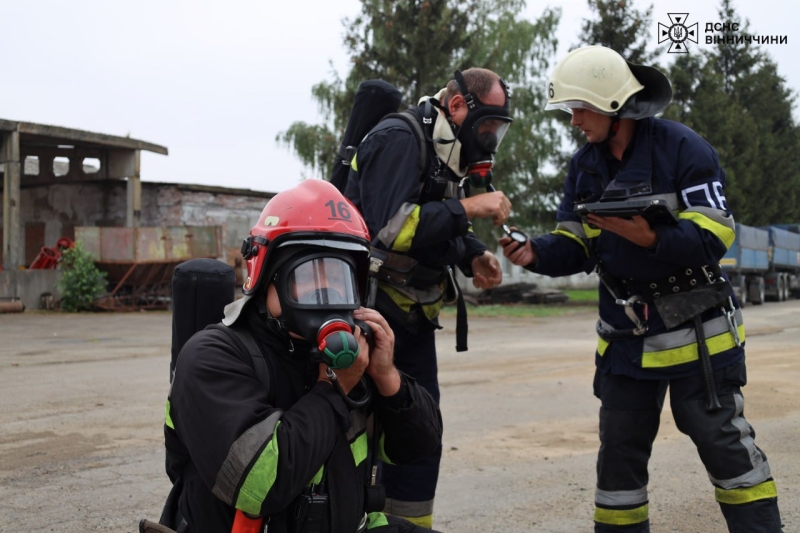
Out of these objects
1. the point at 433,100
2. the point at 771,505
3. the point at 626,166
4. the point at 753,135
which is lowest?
the point at 771,505

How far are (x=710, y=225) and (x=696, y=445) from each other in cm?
88

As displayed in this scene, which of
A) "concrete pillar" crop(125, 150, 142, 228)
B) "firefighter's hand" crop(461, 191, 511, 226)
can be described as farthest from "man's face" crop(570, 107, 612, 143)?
"concrete pillar" crop(125, 150, 142, 228)

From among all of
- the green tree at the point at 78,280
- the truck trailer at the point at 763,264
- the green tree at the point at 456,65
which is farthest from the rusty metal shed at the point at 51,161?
the truck trailer at the point at 763,264

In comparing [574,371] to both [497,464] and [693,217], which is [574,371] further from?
[693,217]

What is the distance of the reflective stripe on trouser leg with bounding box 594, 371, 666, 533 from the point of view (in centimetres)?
367

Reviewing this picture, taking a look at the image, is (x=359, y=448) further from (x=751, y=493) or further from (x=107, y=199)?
(x=107, y=199)

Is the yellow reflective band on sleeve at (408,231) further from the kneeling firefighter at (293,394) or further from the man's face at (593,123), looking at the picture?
the kneeling firefighter at (293,394)

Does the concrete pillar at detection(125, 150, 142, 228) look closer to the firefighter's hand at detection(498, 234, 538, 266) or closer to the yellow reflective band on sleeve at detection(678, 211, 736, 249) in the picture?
the firefighter's hand at detection(498, 234, 538, 266)

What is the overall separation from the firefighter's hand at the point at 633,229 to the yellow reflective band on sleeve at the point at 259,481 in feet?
5.93

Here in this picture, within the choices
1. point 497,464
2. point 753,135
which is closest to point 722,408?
point 497,464

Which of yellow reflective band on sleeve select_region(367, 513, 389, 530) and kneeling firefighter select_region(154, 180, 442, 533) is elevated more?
kneeling firefighter select_region(154, 180, 442, 533)

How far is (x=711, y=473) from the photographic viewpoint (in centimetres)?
351

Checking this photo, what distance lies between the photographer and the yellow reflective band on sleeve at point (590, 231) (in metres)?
3.94

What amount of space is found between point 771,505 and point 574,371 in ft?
23.8
